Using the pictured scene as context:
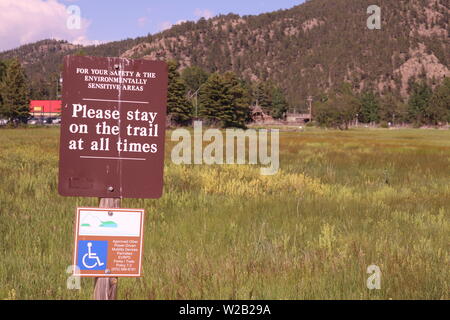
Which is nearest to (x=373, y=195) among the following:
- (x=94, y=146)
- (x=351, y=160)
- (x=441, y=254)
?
(x=441, y=254)

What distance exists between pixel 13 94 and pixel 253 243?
2955 inches

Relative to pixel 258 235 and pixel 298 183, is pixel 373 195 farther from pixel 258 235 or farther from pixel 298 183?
pixel 258 235

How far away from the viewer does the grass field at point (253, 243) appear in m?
4.88

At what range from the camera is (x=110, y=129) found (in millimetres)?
3619

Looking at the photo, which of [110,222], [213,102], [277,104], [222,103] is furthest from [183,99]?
[110,222]

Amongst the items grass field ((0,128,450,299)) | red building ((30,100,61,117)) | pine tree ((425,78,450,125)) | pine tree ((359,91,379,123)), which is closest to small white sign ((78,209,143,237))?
grass field ((0,128,450,299))

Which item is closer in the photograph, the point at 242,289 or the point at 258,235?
the point at 242,289

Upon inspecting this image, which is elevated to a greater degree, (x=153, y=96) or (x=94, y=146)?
(x=153, y=96)

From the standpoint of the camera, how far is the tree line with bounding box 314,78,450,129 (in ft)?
332

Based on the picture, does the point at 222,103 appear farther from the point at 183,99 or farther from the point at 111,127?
the point at 111,127

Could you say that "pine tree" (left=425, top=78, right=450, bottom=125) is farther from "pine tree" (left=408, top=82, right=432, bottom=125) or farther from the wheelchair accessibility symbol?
the wheelchair accessibility symbol
